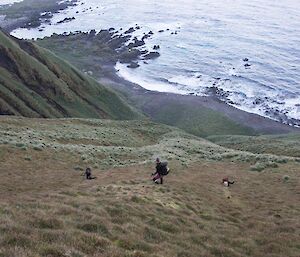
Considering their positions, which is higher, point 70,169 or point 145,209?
point 145,209

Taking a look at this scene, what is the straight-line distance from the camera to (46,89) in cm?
7225

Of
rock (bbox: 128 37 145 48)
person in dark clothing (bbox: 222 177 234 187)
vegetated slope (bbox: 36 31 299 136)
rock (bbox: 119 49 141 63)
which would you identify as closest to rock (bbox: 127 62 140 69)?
rock (bbox: 119 49 141 63)

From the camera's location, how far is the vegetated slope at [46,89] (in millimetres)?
63719

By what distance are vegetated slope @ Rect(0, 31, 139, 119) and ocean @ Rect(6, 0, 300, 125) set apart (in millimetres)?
22314

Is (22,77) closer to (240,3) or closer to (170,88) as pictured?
(170,88)

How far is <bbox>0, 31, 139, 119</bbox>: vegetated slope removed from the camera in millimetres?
63719

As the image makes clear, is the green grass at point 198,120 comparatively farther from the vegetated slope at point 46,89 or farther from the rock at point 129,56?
the rock at point 129,56

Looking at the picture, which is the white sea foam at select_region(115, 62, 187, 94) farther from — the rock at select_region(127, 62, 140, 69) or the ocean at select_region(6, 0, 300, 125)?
the rock at select_region(127, 62, 140, 69)

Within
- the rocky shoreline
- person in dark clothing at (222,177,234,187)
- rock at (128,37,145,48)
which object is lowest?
rock at (128,37,145,48)

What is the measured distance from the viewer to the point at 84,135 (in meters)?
46.5

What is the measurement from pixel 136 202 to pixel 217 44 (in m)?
117

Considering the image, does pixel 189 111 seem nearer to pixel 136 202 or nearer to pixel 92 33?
pixel 136 202

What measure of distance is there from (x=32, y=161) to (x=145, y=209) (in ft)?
46.8

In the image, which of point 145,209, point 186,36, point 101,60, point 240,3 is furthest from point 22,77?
point 240,3
